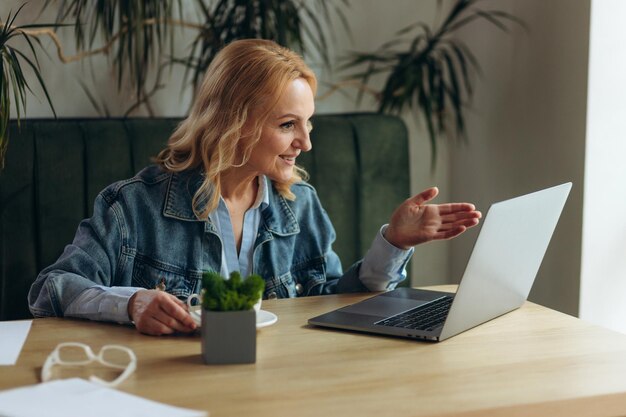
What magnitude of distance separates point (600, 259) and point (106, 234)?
1.62 metres

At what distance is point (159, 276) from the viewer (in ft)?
6.67

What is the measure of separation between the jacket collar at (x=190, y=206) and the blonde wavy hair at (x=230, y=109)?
2 centimetres

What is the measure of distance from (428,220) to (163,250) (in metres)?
0.60

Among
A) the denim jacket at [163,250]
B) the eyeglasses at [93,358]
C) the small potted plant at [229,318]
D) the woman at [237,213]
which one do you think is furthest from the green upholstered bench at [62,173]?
the small potted plant at [229,318]

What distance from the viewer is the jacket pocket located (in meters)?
2.03

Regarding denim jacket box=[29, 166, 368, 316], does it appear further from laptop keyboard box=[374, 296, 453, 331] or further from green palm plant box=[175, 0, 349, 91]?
green palm plant box=[175, 0, 349, 91]

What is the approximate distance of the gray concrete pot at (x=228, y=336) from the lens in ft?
4.69

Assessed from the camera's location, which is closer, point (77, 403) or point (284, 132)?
point (77, 403)

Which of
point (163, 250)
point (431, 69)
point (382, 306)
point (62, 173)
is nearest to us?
point (382, 306)

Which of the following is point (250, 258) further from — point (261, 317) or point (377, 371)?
point (377, 371)

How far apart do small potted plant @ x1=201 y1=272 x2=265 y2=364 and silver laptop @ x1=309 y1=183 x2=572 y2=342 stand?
290 mm

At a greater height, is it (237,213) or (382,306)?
(237,213)

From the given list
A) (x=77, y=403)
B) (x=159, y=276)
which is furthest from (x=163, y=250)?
(x=77, y=403)

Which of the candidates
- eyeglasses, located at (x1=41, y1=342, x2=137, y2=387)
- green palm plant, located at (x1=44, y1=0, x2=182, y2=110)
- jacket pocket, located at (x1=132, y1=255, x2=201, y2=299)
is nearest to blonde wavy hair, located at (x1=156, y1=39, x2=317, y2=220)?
jacket pocket, located at (x1=132, y1=255, x2=201, y2=299)
